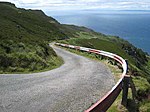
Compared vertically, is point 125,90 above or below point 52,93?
above

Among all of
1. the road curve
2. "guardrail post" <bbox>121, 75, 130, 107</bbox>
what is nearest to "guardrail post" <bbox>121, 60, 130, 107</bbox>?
"guardrail post" <bbox>121, 75, 130, 107</bbox>

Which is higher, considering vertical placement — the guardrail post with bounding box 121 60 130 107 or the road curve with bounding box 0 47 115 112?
the guardrail post with bounding box 121 60 130 107

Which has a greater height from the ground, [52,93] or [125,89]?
[125,89]

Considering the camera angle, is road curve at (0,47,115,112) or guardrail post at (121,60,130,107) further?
guardrail post at (121,60,130,107)

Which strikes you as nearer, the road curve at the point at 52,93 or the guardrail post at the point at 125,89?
the road curve at the point at 52,93

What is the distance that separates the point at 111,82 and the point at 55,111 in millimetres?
6240

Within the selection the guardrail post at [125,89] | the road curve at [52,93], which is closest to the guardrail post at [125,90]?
the guardrail post at [125,89]

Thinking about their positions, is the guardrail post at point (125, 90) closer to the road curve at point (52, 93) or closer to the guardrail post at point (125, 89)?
the guardrail post at point (125, 89)

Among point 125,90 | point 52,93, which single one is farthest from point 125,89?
point 52,93

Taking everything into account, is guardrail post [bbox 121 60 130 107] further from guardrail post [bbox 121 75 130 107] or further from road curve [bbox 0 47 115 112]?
road curve [bbox 0 47 115 112]

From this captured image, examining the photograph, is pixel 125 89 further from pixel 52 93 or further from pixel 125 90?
pixel 52 93

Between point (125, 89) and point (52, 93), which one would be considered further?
point (52, 93)

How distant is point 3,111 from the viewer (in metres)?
10.5

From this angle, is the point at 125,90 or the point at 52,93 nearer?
the point at 125,90
